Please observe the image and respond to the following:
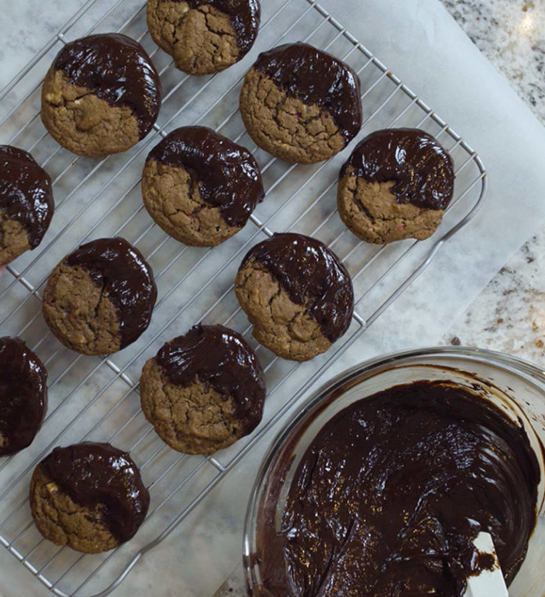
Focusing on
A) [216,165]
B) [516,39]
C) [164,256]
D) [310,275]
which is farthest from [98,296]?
[516,39]

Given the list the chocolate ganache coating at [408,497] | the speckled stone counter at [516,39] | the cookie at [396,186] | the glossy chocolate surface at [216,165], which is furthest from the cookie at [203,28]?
the chocolate ganache coating at [408,497]

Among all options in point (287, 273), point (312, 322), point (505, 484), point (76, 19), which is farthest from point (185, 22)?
point (505, 484)

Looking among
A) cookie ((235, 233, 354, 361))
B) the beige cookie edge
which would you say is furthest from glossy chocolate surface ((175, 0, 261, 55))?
the beige cookie edge

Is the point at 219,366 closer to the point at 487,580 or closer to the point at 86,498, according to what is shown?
the point at 86,498

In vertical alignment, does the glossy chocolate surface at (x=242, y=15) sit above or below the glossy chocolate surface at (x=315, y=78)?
above

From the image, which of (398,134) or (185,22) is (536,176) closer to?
(398,134)

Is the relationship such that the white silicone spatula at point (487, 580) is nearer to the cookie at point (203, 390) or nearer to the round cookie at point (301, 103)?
the cookie at point (203, 390)

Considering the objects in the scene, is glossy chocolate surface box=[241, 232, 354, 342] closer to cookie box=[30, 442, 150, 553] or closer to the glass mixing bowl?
the glass mixing bowl
